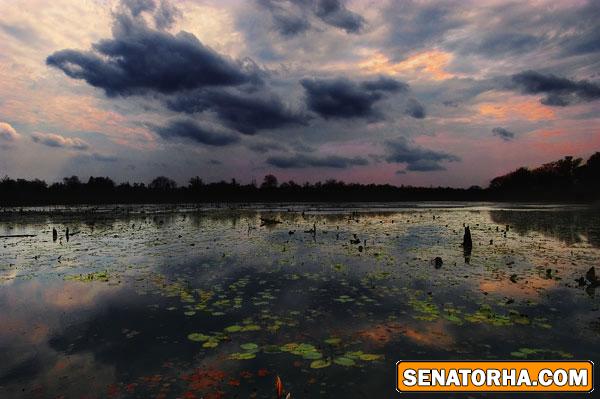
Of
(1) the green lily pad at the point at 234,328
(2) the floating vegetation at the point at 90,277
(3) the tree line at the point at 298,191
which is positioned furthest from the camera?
(3) the tree line at the point at 298,191

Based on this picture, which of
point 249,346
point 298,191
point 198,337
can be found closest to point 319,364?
point 249,346

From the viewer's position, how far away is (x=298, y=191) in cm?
15700

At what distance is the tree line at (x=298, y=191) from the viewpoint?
11269cm

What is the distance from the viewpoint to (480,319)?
852 cm

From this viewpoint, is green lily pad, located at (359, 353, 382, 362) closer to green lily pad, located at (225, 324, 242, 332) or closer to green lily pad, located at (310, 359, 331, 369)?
green lily pad, located at (310, 359, 331, 369)

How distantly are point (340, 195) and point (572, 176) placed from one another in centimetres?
8564

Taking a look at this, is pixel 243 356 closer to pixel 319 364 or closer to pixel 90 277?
pixel 319 364
